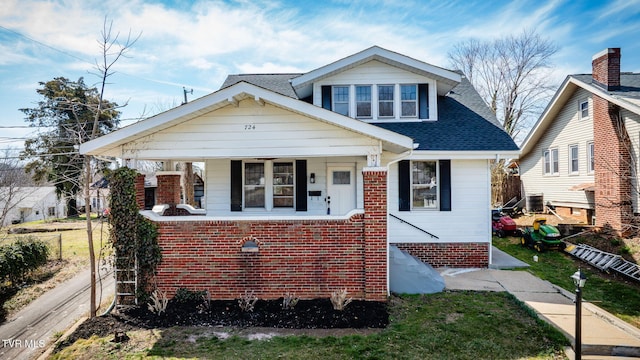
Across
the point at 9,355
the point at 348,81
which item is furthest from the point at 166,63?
the point at 9,355

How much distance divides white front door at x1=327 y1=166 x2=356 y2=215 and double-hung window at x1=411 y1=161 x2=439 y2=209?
1.71 metres

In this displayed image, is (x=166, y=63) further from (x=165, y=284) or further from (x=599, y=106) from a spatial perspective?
(x=599, y=106)

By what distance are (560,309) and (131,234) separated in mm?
8238

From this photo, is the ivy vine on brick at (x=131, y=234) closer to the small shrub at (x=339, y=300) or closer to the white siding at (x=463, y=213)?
the small shrub at (x=339, y=300)

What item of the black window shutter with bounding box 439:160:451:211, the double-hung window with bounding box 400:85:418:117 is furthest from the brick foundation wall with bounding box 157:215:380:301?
the double-hung window with bounding box 400:85:418:117

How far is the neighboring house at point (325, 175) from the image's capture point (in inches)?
256

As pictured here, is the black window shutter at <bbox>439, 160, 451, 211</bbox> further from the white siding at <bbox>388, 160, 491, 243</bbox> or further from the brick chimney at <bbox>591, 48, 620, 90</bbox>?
the brick chimney at <bbox>591, 48, 620, 90</bbox>

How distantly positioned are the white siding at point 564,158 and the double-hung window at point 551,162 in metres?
0.20

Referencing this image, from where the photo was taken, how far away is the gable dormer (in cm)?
1014

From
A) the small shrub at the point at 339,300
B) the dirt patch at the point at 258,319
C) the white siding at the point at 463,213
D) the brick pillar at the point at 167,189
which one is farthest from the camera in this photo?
the brick pillar at the point at 167,189

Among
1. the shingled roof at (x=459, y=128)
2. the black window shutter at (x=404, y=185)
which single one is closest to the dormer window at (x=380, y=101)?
the shingled roof at (x=459, y=128)

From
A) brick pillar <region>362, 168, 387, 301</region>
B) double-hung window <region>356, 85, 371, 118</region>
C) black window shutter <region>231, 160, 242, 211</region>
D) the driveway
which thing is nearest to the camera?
the driveway

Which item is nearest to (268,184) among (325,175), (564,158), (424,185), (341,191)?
(325,175)

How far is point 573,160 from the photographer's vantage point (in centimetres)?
1517
